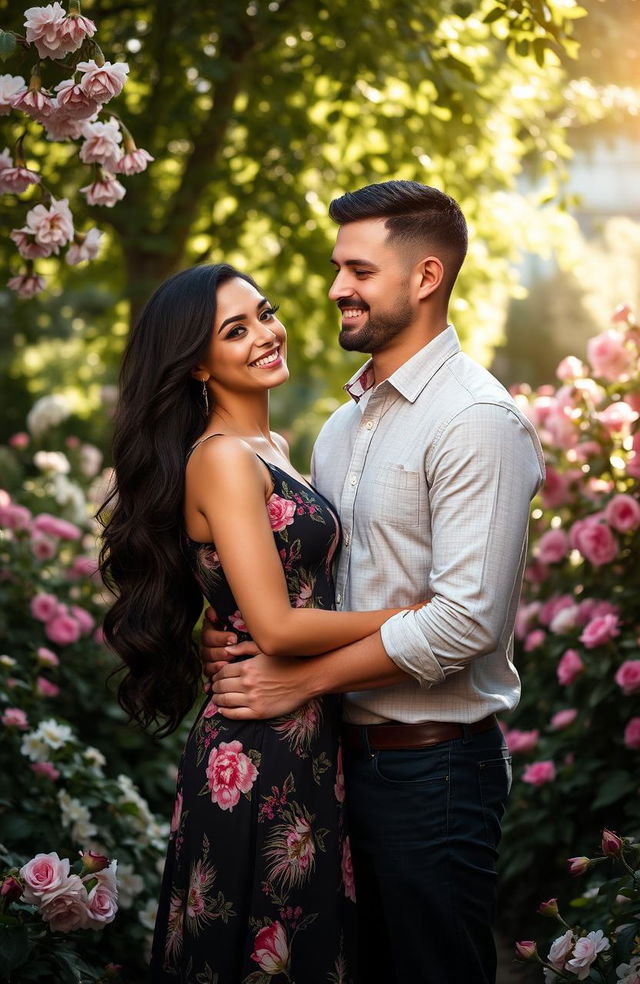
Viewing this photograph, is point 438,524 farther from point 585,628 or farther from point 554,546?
point 554,546

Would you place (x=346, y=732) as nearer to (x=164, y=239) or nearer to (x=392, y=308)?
(x=392, y=308)

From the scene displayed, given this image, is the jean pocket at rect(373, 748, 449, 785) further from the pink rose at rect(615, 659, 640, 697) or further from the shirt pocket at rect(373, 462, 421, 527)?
the pink rose at rect(615, 659, 640, 697)

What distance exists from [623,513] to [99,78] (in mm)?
2497

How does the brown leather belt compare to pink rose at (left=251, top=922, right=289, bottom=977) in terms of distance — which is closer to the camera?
pink rose at (left=251, top=922, right=289, bottom=977)

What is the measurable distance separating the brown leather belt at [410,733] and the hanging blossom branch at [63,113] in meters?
1.67

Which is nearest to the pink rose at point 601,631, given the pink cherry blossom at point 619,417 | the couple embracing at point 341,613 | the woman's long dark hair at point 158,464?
the pink cherry blossom at point 619,417

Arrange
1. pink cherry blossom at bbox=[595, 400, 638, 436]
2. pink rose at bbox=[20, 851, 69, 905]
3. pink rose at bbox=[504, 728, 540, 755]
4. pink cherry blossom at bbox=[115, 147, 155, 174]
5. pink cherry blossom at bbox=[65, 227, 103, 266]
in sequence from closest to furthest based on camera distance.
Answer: pink rose at bbox=[20, 851, 69, 905], pink cherry blossom at bbox=[115, 147, 155, 174], pink cherry blossom at bbox=[65, 227, 103, 266], pink cherry blossom at bbox=[595, 400, 638, 436], pink rose at bbox=[504, 728, 540, 755]

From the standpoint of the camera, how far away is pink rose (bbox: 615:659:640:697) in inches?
149

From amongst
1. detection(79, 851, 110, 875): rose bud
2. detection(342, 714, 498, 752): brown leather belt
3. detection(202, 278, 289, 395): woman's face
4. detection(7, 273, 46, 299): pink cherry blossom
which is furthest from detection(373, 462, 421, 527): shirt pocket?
detection(7, 273, 46, 299): pink cherry blossom

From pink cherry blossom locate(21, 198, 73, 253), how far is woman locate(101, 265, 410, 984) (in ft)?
1.31

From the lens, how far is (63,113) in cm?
283

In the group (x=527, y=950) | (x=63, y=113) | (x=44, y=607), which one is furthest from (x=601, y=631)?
(x=63, y=113)

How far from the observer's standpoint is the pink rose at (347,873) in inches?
109

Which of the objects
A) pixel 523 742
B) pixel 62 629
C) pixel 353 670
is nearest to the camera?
pixel 353 670
